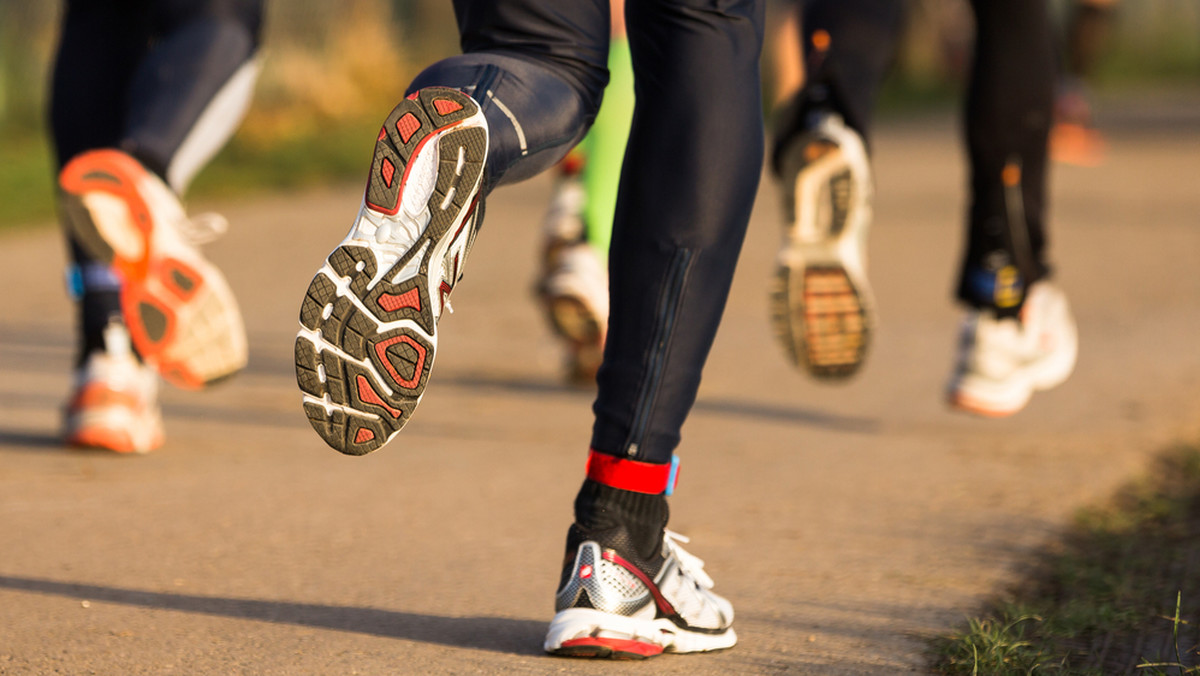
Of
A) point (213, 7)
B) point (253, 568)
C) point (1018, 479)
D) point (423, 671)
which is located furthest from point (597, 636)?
point (213, 7)

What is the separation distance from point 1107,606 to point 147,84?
181 cm

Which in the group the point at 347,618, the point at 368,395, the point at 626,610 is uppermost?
the point at 368,395

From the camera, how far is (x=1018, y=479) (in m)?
2.55

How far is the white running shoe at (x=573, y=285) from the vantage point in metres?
3.09

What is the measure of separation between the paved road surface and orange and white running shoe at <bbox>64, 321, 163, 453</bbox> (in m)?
0.04

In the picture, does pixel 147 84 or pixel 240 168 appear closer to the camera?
pixel 147 84

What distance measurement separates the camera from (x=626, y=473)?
160 cm

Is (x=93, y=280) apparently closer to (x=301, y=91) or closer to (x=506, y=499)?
(x=506, y=499)

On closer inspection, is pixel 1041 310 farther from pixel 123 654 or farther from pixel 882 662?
pixel 123 654

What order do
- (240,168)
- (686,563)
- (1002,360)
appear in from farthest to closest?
(240,168) < (1002,360) < (686,563)

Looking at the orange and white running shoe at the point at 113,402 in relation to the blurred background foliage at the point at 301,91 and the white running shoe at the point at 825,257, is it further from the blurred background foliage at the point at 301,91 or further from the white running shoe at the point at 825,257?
the blurred background foliage at the point at 301,91

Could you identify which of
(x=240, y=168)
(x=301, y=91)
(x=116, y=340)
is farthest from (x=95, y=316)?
(x=301, y=91)

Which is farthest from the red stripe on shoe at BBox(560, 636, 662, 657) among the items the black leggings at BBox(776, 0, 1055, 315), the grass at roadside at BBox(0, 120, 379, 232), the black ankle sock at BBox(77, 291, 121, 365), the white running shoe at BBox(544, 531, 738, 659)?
the grass at roadside at BBox(0, 120, 379, 232)

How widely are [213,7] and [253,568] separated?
3.84 ft
